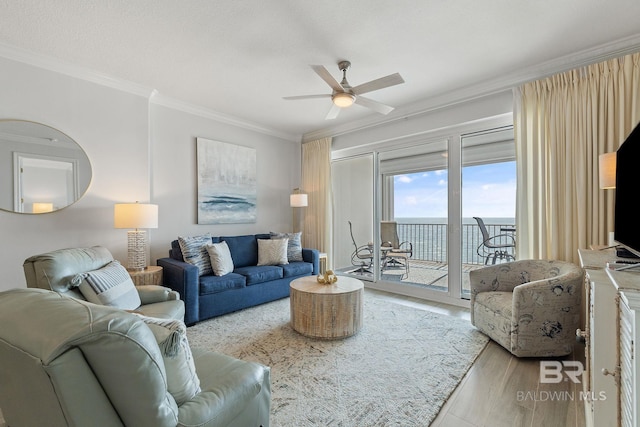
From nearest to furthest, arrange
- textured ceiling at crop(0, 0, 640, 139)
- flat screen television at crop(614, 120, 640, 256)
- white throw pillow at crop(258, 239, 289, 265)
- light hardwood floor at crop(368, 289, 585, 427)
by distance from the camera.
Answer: flat screen television at crop(614, 120, 640, 256) < light hardwood floor at crop(368, 289, 585, 427) < textured ceiling at crop(0, 0, 640, 139) < white throw pillow at crop(258, 239, 289, 265)

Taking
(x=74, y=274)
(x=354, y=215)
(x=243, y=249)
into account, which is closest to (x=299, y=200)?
(x=354, y=215)

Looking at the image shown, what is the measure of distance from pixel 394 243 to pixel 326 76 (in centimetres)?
295

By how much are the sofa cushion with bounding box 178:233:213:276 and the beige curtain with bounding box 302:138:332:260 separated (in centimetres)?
213

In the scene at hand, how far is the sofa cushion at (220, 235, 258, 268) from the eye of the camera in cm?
406

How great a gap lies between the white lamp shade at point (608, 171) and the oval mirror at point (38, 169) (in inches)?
189

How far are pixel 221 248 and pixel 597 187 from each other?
3.93 metres

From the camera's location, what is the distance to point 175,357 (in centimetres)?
97

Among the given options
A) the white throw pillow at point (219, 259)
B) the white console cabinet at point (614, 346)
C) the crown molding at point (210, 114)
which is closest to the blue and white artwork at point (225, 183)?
the crown molding at point (210, 114)

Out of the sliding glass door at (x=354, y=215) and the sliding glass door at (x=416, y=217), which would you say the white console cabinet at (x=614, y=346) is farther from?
the sliding glass door at (x=354, y=215)

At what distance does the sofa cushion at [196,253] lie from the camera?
340cm

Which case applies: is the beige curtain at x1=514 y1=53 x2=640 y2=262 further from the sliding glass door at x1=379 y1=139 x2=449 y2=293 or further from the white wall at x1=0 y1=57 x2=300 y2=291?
the white wall at x1=0 y1=57 x2=300 y2=291

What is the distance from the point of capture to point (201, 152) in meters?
4.18

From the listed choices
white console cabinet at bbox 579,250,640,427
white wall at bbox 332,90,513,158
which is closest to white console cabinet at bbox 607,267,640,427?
white console cabinet at bbox 579,250,640,427

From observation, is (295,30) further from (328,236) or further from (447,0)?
(328,236)
